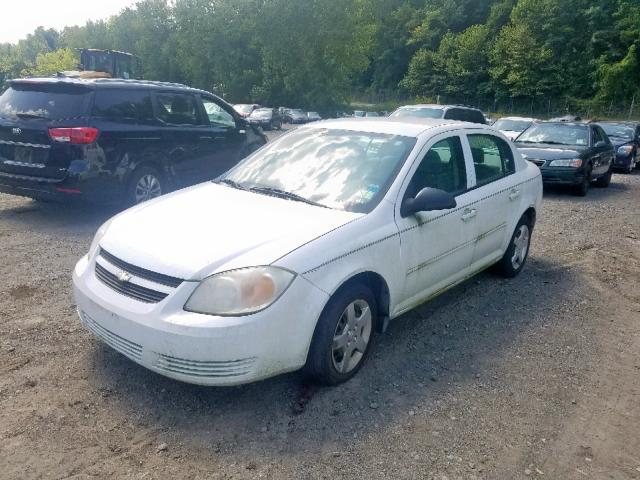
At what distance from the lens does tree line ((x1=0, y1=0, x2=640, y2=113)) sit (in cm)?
5353

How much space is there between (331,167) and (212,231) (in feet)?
3.97

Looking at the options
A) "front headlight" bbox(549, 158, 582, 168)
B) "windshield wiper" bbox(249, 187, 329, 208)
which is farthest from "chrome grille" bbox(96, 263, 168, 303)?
"front headlight" bbox(549, 158, 582, 168)

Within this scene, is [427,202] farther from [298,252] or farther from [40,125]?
[40,125]

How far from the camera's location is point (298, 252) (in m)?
3.25

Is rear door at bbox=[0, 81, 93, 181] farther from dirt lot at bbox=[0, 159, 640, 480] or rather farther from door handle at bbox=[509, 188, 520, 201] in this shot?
door handle at bbox=[509, 188, 520, 201]

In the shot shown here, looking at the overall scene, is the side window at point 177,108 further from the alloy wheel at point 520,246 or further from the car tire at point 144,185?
the alloy wheel at point 520,246

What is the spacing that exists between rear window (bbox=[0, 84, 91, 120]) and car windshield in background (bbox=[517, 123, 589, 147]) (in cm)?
959

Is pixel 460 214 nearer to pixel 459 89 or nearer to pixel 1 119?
pixel 1 119

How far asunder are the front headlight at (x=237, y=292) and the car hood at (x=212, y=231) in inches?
2.3

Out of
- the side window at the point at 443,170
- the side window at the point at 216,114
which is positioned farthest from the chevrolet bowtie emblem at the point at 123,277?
the side window at the point at 216,114

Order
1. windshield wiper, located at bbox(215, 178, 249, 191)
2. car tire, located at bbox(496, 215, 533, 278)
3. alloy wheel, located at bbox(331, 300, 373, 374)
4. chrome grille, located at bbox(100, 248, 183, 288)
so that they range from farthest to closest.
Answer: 1. car tire, located at bbox(496, 215, 533, 278)
2. windshield wiper, located at bbox(215, 178, 249, 191)
3. alloy wheel, located at bbox(331, 300, 373, 374)
4. chrome grille, located at bbox(100, 248, 183, 288)

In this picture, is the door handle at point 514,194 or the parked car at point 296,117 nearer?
the door handle at point 514,194

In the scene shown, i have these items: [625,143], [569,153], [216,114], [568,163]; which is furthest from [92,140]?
[625,143]

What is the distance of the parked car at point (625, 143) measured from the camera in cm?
1689
